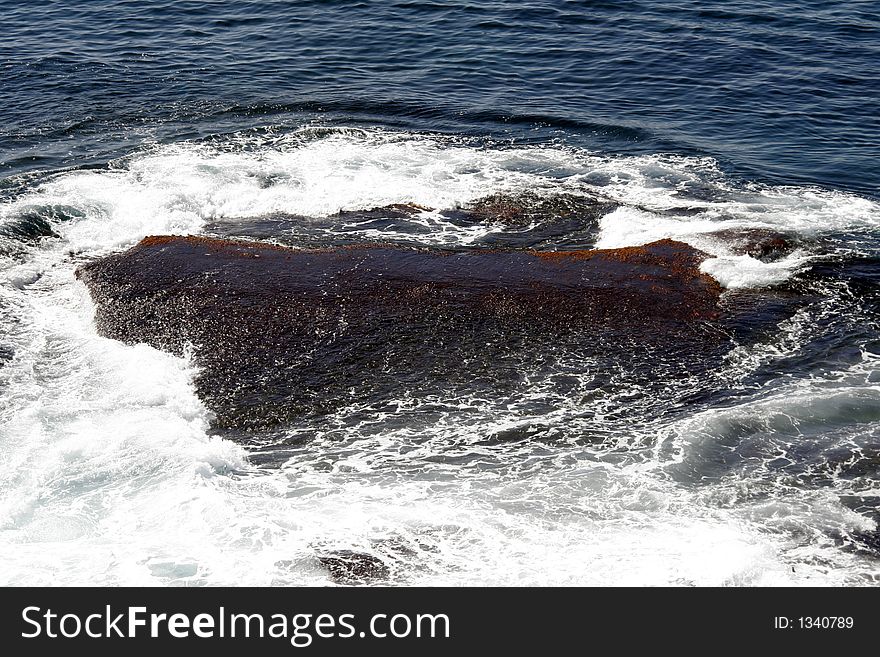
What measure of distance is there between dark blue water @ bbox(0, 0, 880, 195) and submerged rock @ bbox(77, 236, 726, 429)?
25.9ft

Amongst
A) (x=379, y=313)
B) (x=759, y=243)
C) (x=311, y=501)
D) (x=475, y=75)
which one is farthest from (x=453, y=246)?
(x=475, y=75)

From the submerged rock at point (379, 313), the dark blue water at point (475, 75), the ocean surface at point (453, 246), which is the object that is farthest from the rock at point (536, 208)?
the dark blue water at point (475, 75)

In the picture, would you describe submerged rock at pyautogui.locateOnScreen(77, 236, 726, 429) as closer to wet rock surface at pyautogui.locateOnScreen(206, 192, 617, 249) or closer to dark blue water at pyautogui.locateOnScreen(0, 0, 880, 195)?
wet rock surface at pyautogui.locateOnScreen(206, 192, 617, 249)

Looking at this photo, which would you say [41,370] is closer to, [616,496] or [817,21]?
[616,496]

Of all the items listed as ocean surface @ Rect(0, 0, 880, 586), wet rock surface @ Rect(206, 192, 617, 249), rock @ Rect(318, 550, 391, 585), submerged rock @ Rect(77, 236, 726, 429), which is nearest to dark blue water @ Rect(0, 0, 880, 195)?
ocean surface @ Rect(0, 0, 880, 586)

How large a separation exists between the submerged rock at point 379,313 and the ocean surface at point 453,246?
427mm

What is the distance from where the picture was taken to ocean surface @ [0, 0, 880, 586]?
39.7 feet

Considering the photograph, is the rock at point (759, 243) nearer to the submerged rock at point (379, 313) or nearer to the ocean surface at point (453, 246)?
the ocean surface at point (453, 246)

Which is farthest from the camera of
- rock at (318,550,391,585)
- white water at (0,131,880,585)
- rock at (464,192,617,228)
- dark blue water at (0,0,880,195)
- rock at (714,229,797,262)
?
dark blue water at (0,0,880,195)

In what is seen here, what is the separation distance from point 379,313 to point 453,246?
372 cm

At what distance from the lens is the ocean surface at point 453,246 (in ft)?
39.7

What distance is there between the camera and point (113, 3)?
37938 millimetres
